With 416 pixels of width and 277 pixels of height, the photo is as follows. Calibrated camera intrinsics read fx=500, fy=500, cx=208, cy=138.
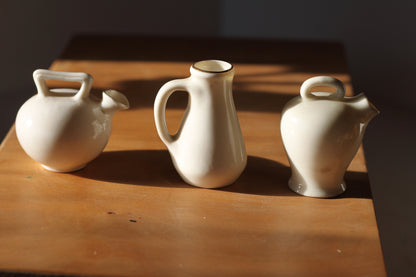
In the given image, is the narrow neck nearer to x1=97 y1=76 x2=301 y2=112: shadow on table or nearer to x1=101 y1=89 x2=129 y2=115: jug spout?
x1=101 y1=89 x2=129 y2=115: jug spout

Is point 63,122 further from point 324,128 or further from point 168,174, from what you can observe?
point 324,128

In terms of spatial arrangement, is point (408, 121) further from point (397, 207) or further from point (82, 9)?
point (82, 9)

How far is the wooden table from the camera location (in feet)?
2.03

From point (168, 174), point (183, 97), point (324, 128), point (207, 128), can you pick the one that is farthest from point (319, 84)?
point (183, 97)

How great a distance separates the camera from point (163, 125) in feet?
2.48

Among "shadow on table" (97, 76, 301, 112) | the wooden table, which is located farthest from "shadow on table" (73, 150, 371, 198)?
"shadow on table" (97, 76, 301, 112)

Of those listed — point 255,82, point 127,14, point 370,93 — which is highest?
point 255,82

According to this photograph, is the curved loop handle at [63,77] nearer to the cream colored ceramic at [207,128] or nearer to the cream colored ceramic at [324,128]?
the cream colored ceramic at [207,128]

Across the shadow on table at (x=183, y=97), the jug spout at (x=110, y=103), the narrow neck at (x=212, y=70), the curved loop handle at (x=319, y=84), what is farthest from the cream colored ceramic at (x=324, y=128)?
the shadow on table at (x=183, y=97)

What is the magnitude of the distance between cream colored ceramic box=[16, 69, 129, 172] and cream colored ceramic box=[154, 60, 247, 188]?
10 cm

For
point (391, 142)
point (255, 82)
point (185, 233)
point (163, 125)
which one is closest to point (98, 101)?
point (163, 125)

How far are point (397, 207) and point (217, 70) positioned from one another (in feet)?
3.17

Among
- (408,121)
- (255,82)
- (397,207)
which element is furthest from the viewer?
(408,121)

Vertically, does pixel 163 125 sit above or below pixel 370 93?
above
